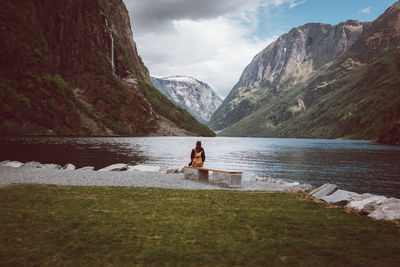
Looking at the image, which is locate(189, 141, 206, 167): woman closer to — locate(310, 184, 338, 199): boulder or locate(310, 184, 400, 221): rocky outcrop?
locate(310, 184, 338, 199): boulder

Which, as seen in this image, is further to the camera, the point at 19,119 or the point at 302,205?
the point at 19,119

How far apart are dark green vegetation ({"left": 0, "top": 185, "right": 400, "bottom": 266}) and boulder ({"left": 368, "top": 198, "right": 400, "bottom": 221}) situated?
2.31 ft

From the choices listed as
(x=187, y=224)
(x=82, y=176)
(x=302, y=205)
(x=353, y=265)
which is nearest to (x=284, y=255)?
(x=353, y=265)

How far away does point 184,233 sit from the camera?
31.7ft

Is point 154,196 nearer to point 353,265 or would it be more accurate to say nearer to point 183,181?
point 183,181

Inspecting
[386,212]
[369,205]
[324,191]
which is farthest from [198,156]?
[386,212]

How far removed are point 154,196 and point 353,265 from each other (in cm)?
1090

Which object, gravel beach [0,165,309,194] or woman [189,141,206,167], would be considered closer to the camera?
gravel beach [0,165,309,194]

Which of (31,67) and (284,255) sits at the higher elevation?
(31,67)

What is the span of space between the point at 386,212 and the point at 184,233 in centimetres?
910

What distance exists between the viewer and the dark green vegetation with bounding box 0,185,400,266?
7781 millimetres

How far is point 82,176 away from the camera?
2481cm

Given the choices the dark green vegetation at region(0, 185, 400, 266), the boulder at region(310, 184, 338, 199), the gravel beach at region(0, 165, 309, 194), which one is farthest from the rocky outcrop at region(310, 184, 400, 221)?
the gravel beach at region(0, 165, 309, 194)

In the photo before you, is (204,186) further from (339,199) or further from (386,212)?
(386,212)
